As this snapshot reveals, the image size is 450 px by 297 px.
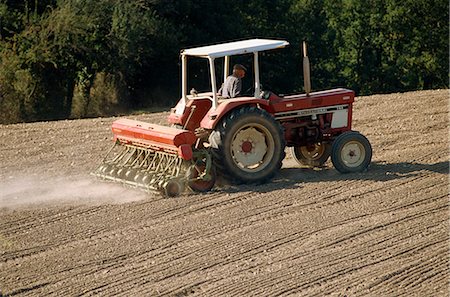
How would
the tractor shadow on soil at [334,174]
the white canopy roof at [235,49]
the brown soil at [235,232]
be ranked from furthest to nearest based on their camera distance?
the tractor shadow on soil at [334,174] < the white canopy roof at [235,49] < the brown soil at [235,232]

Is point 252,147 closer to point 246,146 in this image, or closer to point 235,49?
point 246,146

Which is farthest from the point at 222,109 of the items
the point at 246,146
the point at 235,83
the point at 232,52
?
the point at 232,52

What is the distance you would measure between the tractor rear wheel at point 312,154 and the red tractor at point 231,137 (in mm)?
95

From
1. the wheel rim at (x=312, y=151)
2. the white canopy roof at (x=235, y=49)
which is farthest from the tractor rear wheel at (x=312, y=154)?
the white canopy roof at (x=235, y=49)

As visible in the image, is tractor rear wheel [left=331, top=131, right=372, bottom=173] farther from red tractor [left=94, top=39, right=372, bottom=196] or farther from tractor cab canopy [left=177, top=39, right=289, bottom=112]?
tractor cab canopy [left=177, top=39, right=289, bottom=112]

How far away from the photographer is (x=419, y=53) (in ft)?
108

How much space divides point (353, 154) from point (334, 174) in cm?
38

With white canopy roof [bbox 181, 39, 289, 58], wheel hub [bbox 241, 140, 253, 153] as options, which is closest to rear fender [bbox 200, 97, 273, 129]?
wheel hub [bbox 241, 140, 253, 153]

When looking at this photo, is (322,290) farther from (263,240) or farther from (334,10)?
(334,10)

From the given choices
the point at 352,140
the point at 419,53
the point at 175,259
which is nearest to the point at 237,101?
the point at 352,140

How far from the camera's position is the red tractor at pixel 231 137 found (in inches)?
508

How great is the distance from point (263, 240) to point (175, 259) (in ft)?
3.53

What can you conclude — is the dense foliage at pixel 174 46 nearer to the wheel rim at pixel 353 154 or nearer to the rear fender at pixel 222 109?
the rear fender at pixel 222 109

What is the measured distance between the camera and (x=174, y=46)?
27344mm
